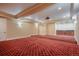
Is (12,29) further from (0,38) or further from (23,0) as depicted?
(23,0)

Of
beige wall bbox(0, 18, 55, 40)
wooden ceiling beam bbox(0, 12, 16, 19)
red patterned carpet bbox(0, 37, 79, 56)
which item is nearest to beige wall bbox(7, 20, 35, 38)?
beige wall bbox(0, 18, 55, 40)

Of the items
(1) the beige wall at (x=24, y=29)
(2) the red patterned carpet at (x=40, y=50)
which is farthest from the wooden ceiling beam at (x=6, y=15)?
(2) the red patterned carpet at (x=40, y=50)

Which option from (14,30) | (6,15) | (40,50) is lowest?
(40,50)

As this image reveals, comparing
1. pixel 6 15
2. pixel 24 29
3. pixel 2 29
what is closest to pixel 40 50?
pixel 2 29

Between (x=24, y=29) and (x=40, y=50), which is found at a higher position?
(x=24, y=29)

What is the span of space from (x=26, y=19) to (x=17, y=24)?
39.6 inches

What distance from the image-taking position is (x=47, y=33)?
278 inches

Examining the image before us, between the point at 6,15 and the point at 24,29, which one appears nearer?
the point at 6,15

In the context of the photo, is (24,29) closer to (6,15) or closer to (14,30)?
(14,30)

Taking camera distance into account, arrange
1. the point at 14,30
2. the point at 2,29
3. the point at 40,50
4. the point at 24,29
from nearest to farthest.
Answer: the point at 40,50, the point at 2,29, the point at 14,30, the point at 24,29

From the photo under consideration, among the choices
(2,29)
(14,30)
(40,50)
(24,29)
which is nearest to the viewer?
(40,50)

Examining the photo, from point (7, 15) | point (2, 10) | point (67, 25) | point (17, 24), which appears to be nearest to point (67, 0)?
point (2, 10)

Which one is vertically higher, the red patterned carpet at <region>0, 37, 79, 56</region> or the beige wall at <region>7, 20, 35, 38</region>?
the beige wall at <region>7, 20, 35, 38</region>

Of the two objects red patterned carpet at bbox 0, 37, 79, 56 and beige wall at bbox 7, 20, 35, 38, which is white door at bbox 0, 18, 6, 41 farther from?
red patterned carpet at bbox 0, 37, 79, 56
